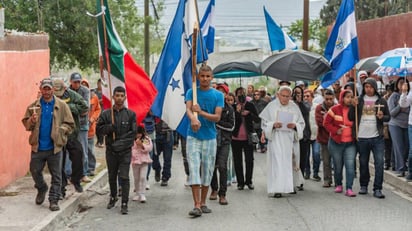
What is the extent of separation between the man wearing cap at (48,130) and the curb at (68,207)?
196mm

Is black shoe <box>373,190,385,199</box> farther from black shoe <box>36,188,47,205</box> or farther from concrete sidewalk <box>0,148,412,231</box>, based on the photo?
black shoe <box>36,188,47,205</box>

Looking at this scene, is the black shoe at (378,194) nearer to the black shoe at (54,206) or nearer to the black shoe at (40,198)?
the black shoe at (54,206)

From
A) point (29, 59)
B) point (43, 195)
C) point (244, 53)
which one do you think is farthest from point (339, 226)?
point (244, 53)

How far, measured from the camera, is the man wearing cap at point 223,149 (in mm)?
11156

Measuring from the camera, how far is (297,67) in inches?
517

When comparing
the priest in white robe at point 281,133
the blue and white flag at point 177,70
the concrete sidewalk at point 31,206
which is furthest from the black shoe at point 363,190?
the concrete sidewalk at point 31,206

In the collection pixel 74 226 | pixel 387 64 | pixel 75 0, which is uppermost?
pixel 75 0

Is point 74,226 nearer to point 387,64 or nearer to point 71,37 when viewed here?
point 387,64

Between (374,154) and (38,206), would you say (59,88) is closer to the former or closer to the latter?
(38,206)

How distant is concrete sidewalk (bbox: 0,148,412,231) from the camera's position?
9.43 meters

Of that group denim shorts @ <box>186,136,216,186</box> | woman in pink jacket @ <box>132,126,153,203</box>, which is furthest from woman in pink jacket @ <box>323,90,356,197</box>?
woman in pink jacket @ <box>132,126,153,203</box>

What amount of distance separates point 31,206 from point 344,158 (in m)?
5.09

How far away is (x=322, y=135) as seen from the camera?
13.5 m

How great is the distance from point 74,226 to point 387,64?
20.0 feet
